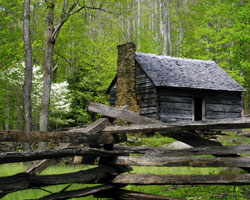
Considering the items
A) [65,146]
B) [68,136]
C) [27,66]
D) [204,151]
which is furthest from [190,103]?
[68,136]

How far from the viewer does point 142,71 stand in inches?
777

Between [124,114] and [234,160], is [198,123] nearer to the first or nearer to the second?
[234,160]

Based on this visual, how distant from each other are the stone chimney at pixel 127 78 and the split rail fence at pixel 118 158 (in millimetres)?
14221

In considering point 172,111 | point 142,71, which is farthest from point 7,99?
point 172,111

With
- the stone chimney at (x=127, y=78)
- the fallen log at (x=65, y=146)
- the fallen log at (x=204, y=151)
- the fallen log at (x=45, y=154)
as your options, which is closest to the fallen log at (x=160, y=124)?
the fallen log at (x=65, y=146)

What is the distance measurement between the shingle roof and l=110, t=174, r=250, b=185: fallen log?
12.9 meters

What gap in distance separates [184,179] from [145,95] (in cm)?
1469

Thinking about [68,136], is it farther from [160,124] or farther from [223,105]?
[223,105]

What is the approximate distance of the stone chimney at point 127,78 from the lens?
20047 mm

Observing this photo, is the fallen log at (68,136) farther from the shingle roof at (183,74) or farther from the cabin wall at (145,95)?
the cabin wall at (145,95)

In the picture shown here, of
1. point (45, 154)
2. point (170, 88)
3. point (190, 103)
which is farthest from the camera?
point (190, 103)

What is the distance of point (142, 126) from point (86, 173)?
1.16 metres

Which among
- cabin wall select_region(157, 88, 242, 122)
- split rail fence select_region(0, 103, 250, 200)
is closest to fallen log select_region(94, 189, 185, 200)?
split rail fence select_region(0, 103, 250, 200)

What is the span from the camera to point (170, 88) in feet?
63.1
